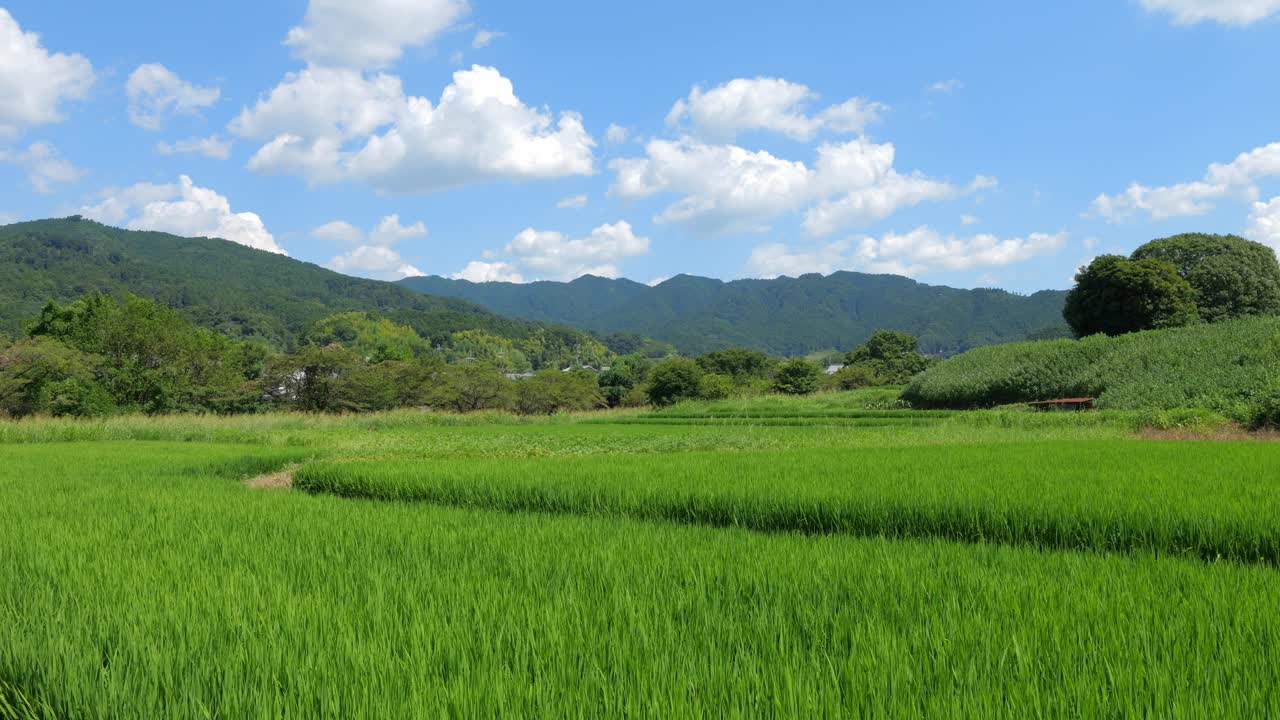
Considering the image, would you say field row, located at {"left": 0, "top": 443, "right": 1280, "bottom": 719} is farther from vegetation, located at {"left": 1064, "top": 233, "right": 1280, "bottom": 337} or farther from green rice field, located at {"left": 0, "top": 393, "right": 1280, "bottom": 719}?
vegetation, located at {"left": 1064, "top": 233, "right": 1280, "bottom": 337}

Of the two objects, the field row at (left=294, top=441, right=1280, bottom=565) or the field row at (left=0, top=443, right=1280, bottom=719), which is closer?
the field row at (left=0, top=443, right=1280, bottom=719)

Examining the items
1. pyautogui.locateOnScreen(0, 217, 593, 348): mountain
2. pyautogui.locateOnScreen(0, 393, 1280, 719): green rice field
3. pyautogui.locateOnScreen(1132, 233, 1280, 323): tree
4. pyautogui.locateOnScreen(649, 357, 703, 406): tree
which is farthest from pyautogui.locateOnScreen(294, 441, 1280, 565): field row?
pyautogui.locateOnScreen(0, 217, 593, 348): mountain

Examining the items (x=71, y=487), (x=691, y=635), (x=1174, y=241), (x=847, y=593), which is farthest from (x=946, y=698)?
(x=1174, y=241)

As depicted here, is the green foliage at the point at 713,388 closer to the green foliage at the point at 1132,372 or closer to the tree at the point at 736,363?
the tree at the point at 736,363

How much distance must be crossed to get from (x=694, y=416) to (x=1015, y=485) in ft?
83.3

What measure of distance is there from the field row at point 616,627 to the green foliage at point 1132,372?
20.0 m

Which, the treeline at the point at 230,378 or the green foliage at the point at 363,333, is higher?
the green foliage at the point at 363,333

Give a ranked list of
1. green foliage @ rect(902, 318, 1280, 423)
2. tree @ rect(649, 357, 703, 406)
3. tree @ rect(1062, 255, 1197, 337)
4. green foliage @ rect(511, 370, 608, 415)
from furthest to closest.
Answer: tree @ rect(649, 357, 703, 406) → green foliage @ rect(511, 370, 608, 415) → tree @ rect(1062, 255, 1197, 337) → green foliage @ rect(902, 318, 1280, 423)

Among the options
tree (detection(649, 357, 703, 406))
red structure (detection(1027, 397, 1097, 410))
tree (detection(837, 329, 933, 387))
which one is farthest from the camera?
tree (detection(837, 329, 933, 387))

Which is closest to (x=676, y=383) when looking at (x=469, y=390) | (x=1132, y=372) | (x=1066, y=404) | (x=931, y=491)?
(x=469, y=390)

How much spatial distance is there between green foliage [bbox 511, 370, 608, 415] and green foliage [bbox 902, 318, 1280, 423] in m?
20.6

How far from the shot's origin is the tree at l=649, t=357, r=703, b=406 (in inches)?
1930

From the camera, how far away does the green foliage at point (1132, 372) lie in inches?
840

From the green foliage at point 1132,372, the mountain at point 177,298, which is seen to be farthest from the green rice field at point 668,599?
the mountain at point 177,298
